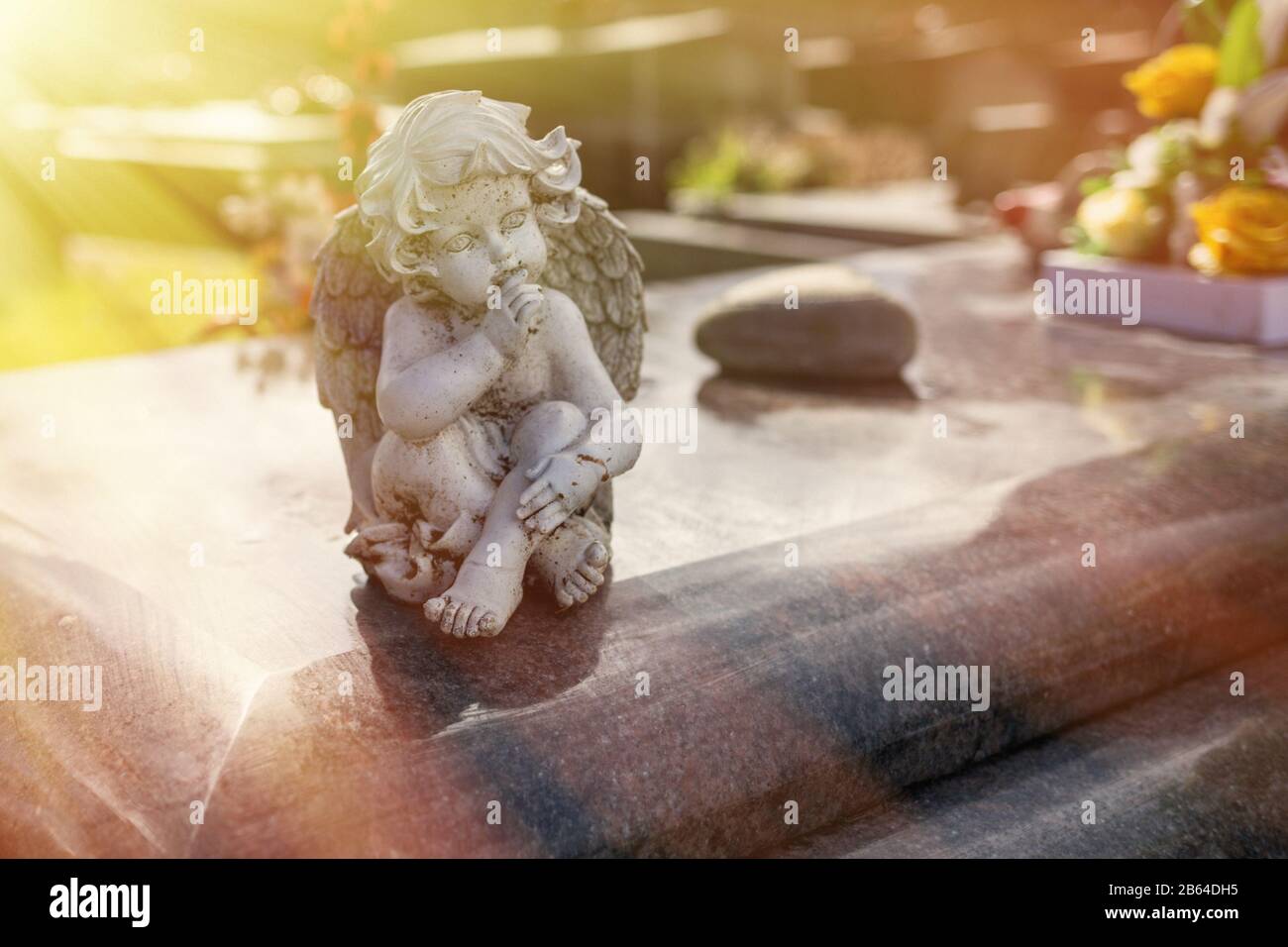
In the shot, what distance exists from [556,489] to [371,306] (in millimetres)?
690

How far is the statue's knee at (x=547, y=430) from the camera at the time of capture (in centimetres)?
258

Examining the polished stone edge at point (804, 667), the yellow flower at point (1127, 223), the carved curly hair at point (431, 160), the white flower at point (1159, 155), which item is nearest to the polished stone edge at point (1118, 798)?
the polished stone edge at point (804, 667)

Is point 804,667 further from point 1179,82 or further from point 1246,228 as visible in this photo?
point 1179,82

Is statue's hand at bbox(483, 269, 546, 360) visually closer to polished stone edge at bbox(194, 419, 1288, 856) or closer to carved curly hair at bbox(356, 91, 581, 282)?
carved curly hair at bbox(356, 91, 581, 282)

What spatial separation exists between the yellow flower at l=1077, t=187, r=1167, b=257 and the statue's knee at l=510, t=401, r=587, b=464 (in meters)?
3.89

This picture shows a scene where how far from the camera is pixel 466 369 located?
2.48 m

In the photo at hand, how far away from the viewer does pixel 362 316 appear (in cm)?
285

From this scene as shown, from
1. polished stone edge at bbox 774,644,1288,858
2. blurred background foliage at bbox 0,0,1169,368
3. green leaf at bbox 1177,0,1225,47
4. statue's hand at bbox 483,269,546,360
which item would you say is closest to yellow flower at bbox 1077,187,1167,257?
green leaf at bbox 1177,0,1225,47

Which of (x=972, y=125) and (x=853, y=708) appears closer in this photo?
(x=853, y=708)

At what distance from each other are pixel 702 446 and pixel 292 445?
1.29 m

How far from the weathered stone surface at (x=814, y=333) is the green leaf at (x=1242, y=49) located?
6.49ft

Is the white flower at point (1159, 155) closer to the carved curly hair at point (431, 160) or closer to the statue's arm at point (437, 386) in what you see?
the carved curly hair at point (431, 160)
